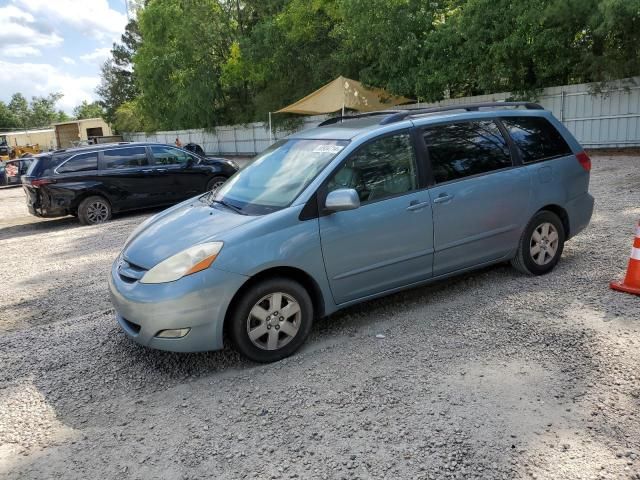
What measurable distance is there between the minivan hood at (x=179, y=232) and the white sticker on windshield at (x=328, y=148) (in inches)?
34.5

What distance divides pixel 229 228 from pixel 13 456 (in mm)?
1902

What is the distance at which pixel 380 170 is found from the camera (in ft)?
13.9

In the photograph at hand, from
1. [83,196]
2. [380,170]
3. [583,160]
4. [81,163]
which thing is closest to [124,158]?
[81,163]

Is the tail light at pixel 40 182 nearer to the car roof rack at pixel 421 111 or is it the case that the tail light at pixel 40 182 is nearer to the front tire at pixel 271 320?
the car roof rack at pixel 421 111

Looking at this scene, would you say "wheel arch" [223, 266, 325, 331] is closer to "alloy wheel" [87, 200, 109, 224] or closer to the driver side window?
the driver side window

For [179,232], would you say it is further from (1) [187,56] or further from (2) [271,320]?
(1) [187,56]

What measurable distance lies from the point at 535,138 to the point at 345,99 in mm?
13306

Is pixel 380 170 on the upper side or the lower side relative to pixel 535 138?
lower

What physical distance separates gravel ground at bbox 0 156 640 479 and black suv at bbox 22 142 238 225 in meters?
5.73

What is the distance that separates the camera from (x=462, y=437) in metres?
2.84

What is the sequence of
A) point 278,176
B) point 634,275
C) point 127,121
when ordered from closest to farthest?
point 278,176 < point 634,275 < point 127,121

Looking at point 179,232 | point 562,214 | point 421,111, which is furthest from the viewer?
point 562,214

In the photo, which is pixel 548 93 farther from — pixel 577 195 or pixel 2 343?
pixel 2 343

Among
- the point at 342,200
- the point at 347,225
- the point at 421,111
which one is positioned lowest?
the point at 347,225
